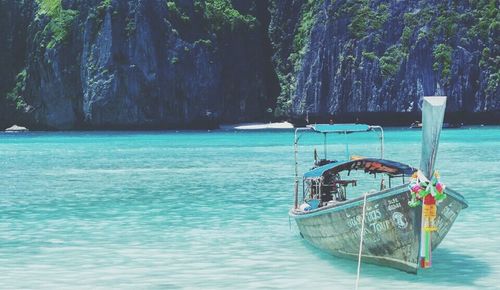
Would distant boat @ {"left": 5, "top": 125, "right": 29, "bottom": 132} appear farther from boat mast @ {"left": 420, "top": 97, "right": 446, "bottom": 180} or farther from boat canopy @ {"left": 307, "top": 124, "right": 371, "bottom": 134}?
boat mast @ {"left": 420, "top": 97, "right": 446, "bottom": 180}

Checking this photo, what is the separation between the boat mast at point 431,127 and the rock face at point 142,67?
120700 mm

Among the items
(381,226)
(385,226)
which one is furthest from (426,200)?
(381,226)

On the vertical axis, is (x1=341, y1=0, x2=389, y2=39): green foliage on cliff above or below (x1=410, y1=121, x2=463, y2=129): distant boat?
above

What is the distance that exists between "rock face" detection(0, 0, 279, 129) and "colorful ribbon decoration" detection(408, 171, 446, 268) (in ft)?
395

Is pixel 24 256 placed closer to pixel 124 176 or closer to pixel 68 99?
pixel 124 176

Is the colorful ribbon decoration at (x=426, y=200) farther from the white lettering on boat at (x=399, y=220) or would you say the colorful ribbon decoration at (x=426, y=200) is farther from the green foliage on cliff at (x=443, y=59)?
the green foliage on cliff at (x=443, y=59)

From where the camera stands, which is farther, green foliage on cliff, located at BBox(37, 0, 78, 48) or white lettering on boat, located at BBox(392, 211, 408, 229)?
green foliage on cliff, located at BBox(37, 0, 78, 48)

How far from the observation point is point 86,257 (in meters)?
20.8

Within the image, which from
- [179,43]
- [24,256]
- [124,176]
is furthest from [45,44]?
[24,256]

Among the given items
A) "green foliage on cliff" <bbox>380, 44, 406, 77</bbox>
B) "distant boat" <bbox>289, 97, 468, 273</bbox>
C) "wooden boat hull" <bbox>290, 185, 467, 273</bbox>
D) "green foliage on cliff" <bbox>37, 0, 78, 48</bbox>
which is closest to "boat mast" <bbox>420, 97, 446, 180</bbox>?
"distant boat" <bbox>289, 97, 468, 273</bbox>

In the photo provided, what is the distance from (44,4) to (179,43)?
3035 cm

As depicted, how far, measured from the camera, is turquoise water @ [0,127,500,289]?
1811cm

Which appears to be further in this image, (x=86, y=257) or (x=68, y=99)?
(x=68, y=99)

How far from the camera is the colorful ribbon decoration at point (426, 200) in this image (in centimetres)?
1644
